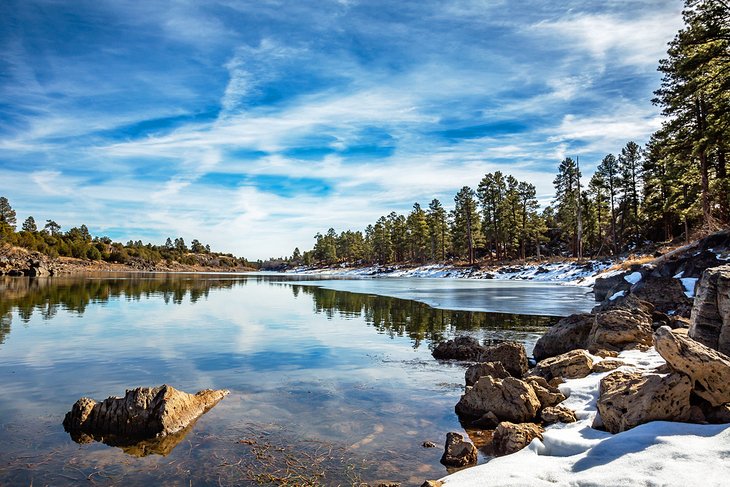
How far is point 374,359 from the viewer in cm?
1285

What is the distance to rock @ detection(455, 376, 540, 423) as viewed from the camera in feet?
25.4

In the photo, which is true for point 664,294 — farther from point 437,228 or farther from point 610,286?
point 437,228

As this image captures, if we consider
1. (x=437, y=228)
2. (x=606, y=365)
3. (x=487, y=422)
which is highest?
(x=437, y=228)

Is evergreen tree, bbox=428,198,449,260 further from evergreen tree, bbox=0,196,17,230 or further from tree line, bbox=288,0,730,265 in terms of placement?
evergreen tree, bbox=0,196,17,230

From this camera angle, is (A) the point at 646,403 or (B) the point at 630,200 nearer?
(A) the point at 646,403

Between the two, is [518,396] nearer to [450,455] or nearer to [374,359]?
[450,455]

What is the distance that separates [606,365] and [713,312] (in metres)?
2.19

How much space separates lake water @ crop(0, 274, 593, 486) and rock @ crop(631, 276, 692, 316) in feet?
13.0

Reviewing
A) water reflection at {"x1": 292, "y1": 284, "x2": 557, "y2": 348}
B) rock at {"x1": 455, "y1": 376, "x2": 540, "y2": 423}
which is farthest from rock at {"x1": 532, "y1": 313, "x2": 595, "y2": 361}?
rock at {"x1": 455, "y1": 376, "x2": 540, "y2": 423}

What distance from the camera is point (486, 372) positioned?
31.5 ft

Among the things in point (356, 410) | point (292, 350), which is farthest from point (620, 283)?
point (356, 410)

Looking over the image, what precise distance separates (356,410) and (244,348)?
7.18m

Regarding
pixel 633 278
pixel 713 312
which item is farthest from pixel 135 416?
pixel 633 278

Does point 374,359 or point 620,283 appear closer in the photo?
point 374,359
